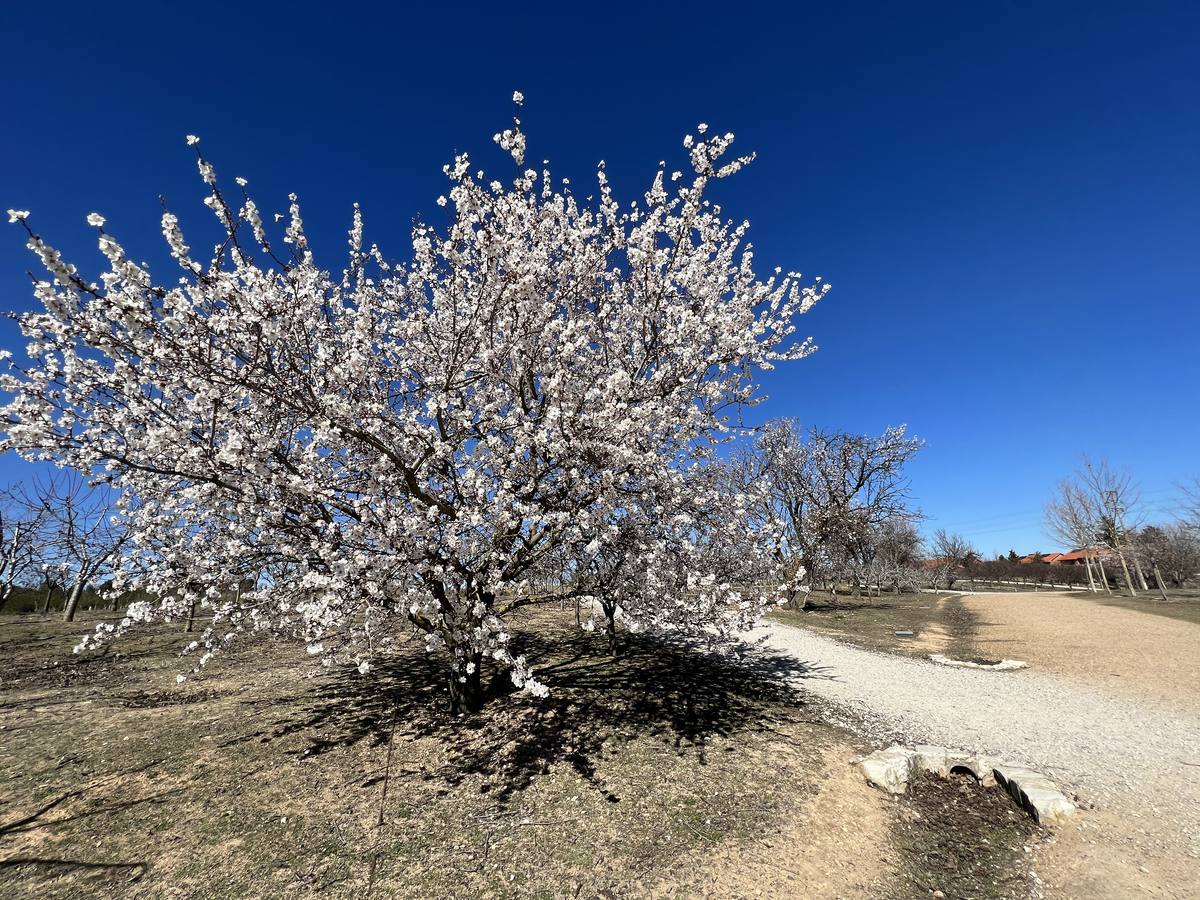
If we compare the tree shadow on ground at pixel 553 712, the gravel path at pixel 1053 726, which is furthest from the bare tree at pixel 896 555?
the tree shadow on ground at pixel 553 712

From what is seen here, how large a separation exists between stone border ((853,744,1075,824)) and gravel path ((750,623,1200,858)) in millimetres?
674

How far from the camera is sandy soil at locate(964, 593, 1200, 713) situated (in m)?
11.5

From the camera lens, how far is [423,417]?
24.7 feet

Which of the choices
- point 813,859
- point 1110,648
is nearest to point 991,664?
point 1110,648

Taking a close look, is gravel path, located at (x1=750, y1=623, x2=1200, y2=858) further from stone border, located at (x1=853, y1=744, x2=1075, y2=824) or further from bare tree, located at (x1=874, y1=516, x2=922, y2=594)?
bare tree, located at (x1=874, y1=516, x2=922, y2=594)

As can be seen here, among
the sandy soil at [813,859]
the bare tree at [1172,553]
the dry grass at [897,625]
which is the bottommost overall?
the sandy soil at [813,859]

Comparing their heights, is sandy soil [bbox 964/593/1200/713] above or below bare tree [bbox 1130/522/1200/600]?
below

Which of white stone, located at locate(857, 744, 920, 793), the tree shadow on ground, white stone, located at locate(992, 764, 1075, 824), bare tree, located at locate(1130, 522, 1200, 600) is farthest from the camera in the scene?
bare tree, located at locate(1130, 522, 1200, 600)

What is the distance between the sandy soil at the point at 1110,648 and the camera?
37.7 ft

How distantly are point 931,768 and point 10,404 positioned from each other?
11.8m

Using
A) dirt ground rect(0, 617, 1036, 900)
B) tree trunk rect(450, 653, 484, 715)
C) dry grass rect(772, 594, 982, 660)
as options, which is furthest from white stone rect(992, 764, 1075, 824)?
dry grass rect(772, 594, 982, 660)

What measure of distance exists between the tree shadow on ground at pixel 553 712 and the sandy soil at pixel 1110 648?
21.9 ft

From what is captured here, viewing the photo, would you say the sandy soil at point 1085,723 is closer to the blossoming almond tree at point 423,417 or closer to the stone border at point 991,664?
the stone border at point 991,664

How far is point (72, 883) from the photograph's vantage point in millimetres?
4836
